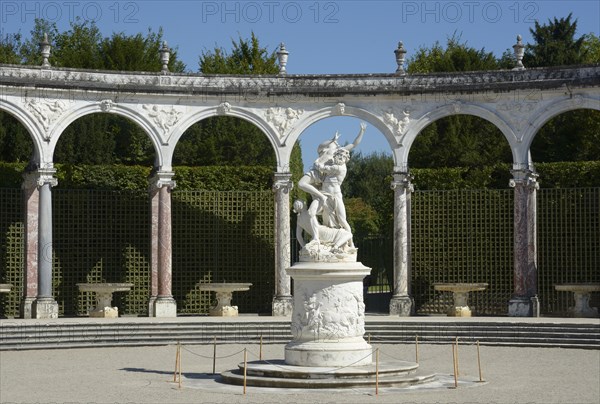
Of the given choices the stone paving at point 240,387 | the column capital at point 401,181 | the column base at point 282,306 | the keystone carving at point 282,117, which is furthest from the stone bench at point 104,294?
the column capital at point 401,181

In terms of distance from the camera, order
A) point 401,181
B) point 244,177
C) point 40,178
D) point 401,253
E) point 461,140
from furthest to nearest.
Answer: point 461,140
point 244,177
point 401,181
point 401,253
point 40,178

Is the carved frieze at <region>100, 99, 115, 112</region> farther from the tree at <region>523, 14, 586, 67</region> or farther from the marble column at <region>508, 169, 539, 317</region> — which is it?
the tree at <region>523, 14, 586, 67</region>

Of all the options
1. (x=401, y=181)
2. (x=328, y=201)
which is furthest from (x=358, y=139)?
(x=401, y=181)

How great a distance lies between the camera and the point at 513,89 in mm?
30625

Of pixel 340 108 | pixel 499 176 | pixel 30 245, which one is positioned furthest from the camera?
pixel 499 176

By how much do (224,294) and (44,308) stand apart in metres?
5.02

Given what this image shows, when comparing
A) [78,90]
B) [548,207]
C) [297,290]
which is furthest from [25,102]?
[548,207]

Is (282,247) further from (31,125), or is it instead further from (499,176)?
(499,176)

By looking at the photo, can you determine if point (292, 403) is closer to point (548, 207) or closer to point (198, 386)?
point (198, 386)

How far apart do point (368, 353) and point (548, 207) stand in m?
13.6

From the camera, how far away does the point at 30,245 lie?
30219mm

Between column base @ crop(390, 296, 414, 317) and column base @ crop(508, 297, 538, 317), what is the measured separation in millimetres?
2743

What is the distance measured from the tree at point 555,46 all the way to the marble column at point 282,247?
17117mm

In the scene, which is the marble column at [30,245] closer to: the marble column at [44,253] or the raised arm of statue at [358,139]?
the marble column at [44,253]
